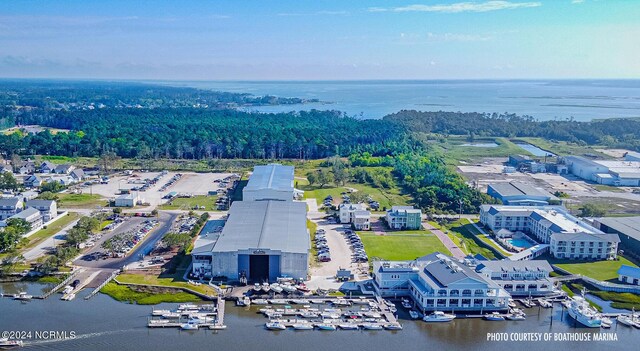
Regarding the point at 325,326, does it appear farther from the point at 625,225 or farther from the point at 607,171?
the point at 607,171

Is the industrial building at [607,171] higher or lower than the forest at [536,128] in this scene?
lower

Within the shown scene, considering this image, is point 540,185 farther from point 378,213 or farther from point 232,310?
point 232,310

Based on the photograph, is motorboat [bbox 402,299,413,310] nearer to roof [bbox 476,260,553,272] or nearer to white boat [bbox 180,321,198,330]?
roof [bbox 476,260,553,272]

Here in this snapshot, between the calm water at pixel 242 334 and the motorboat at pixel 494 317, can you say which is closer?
the calm water at pixel 242 334

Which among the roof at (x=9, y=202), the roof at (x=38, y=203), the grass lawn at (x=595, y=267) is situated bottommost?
the grass lawn at (x=595, y=267)

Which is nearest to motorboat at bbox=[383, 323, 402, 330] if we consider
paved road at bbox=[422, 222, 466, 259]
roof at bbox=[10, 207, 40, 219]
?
paved road at bbox=[422, 222, 466, 259]

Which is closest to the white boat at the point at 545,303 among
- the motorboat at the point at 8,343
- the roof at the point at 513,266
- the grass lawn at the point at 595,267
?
the roof at the point at 513,266

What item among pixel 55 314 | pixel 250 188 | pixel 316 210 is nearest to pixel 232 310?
pixel 55 314

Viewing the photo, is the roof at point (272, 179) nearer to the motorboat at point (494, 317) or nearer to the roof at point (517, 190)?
the roof at point (517, 190)

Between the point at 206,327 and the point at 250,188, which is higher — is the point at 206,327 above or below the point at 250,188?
below
